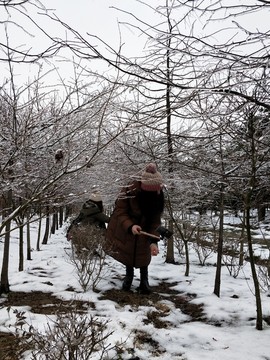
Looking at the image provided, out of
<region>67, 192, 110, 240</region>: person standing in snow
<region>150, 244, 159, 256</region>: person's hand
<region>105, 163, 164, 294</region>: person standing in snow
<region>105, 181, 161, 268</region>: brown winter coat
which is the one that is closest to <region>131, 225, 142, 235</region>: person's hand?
<region>105, 163, 164, 294</region>: person standing in snow

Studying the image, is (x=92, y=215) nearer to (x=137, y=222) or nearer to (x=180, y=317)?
(x=137, y=222)

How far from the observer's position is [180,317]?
4.77 metres

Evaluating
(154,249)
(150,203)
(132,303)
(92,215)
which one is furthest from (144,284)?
(92,215)

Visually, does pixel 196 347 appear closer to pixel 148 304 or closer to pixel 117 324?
pixel 117 324

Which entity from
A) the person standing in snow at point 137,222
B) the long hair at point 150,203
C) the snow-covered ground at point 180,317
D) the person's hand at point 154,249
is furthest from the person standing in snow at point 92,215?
the person's hand at point 154,249

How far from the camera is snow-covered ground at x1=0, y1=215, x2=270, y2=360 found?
3584 mm

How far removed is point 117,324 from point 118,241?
1.66 meters

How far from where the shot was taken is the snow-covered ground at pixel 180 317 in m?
3.58

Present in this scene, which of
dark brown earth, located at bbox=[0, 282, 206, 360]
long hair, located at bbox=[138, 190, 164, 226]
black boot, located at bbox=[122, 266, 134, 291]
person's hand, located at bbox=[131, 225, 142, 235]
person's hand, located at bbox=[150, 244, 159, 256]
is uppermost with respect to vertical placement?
long hair, located at bbox=[138, 190, 164, 226]

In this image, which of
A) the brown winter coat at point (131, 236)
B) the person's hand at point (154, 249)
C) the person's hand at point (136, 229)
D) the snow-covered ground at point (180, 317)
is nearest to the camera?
the snow-covered ground at point (180, 317)

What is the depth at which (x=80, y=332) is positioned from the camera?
2391 mm

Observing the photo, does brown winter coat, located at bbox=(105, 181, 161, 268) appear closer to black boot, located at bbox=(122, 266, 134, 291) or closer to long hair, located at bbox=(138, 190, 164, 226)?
long hair, located at bbox=(138, 190, 164, 226)

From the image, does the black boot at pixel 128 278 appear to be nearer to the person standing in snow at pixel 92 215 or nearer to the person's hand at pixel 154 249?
the person's hand at pixel 154 249

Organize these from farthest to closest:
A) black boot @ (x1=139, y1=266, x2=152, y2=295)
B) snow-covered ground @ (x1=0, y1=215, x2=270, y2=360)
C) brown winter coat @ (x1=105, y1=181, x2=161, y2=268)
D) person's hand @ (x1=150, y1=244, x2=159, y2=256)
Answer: black boot @ (x1=139, y1=266, x2=152, y2=295), brown winter coat @ (x1=105, y1=181, x2=161, y2=268), person's hand @ (x1=150, y1=244, x2=159, y2=256), snow-covered ground @ (x1=0, y1=215, x2=270, y2=360)
